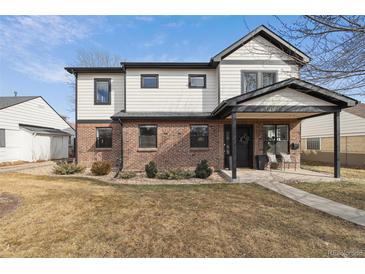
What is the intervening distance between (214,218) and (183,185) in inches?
156

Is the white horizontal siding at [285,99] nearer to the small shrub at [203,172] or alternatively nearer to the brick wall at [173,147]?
the brick wall at [173,147]

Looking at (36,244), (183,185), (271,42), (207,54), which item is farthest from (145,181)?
(271,42)

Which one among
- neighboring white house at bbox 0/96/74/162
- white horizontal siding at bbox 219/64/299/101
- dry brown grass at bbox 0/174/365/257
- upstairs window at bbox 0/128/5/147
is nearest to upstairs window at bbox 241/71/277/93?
white horizontal siding at bbox 219/64/299/101

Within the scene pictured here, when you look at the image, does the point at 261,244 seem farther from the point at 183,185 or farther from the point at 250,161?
the point at 250,161

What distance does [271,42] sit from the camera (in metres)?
11.7

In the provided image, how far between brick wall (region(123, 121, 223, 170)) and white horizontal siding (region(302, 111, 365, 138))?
36.4 ft

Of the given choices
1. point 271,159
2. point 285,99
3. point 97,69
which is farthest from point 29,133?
point 285,99

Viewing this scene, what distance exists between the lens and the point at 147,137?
40.8ft

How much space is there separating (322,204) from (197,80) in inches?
360

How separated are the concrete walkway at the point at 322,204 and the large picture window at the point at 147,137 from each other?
22.2 feet

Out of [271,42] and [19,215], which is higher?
[271,42]

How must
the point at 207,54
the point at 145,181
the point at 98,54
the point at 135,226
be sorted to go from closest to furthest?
the point at 135,226
the point at 145,181
the point at 207,54
the point at 98,54

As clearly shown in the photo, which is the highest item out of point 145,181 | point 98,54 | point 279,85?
point 98,54

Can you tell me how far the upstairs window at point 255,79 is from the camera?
1195 cm
